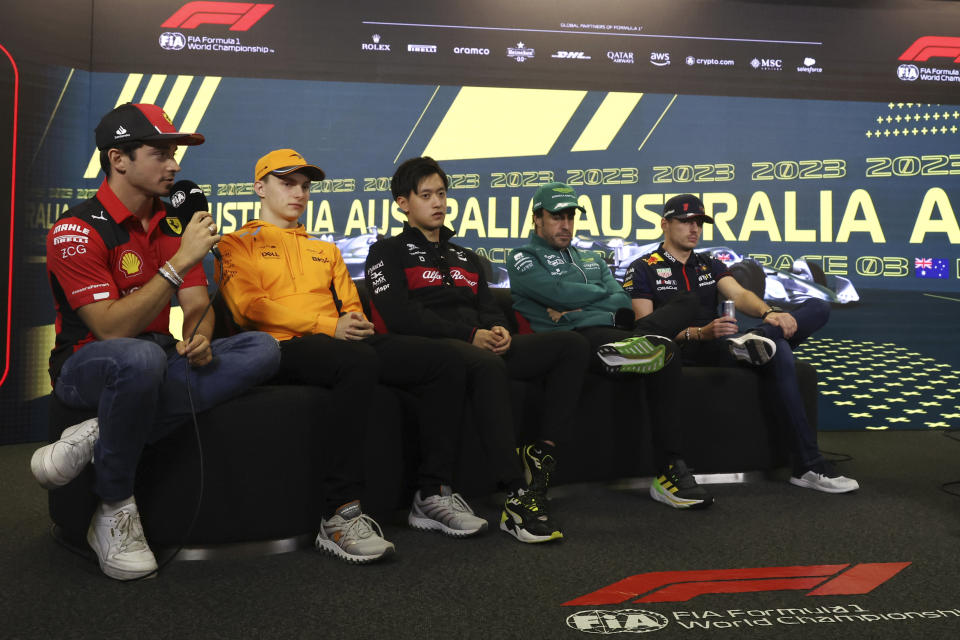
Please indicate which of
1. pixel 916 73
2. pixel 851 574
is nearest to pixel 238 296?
pixel 851 574

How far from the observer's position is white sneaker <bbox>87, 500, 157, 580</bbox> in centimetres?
173

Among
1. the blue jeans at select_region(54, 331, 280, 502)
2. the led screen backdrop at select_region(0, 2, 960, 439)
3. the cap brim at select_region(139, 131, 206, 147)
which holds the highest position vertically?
the led screen backdrop at select_region(0, 2, 960, 439)

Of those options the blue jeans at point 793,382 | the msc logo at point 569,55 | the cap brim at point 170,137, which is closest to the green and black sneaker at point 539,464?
the blue jeans at point 793,382

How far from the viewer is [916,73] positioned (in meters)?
4.30

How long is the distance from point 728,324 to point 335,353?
1.53 meters

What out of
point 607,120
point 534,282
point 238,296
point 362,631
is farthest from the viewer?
point 607,120

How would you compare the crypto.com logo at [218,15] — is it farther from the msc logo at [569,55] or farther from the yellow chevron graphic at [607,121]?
the yellow chevron graphic at [607,121]

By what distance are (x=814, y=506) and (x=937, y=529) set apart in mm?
368

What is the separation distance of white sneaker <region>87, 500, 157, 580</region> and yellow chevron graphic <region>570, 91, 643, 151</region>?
3.01 metres

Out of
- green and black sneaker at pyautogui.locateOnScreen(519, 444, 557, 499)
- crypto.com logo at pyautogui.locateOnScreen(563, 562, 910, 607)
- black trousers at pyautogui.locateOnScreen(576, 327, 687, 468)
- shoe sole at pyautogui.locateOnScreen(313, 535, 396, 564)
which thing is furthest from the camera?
black trousers at pyautogui.locateOnScreen(576, 327, 687, 468)

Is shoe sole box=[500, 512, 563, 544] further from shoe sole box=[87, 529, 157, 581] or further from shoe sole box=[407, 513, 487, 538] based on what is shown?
shoe sole box=[87, 529, 157, 581]

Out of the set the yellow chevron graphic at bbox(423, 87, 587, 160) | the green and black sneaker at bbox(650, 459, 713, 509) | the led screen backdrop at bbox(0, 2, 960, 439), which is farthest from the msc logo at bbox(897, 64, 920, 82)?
the green and black sneaker at bbox(650, 459, 713, 509)

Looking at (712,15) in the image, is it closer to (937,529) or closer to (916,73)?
(916,73)

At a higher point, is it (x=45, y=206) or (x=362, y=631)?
(x=45, y=206)
